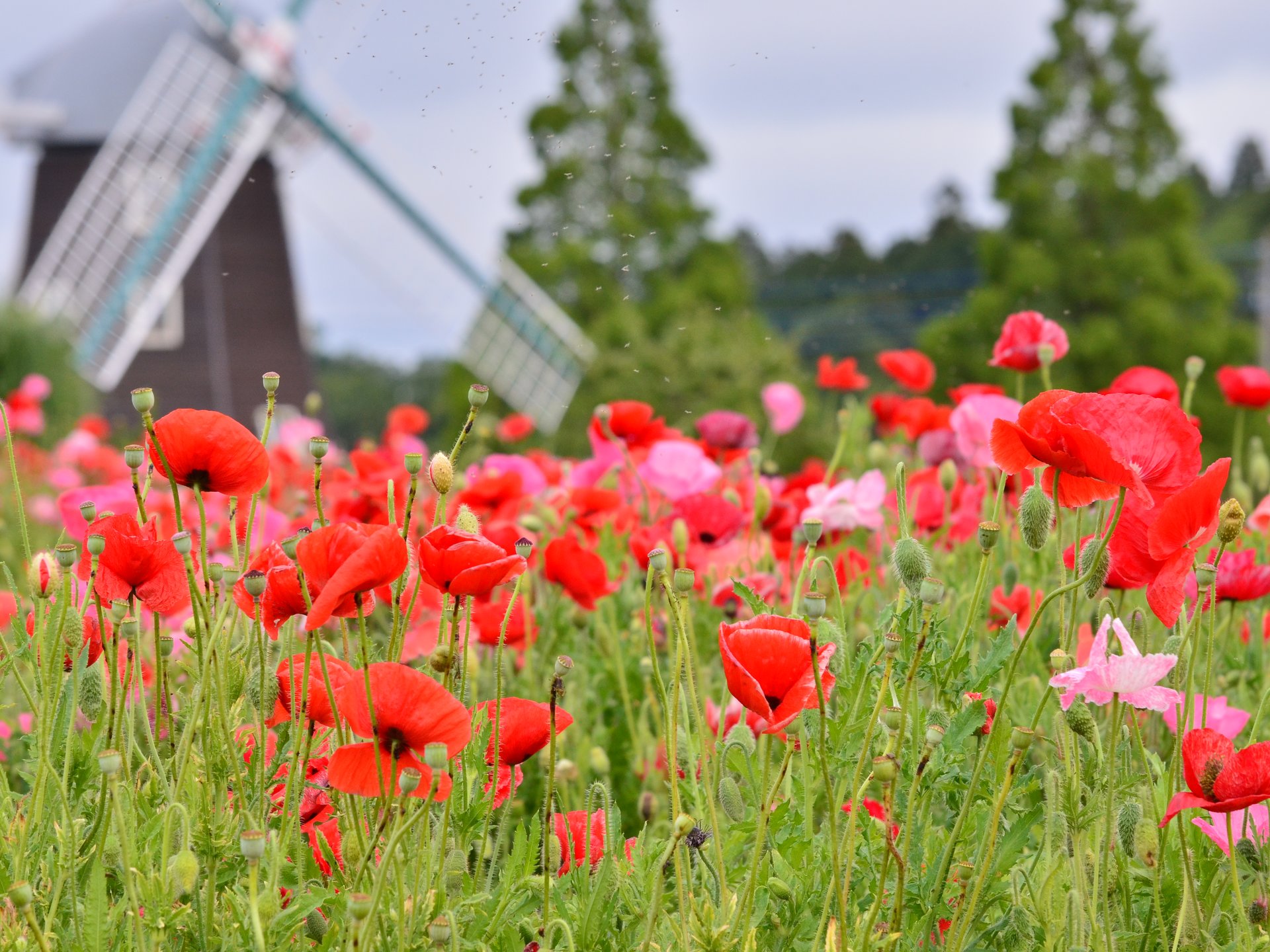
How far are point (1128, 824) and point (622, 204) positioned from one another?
1810 centimetres

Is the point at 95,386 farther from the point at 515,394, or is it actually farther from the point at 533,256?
the point at 533,256

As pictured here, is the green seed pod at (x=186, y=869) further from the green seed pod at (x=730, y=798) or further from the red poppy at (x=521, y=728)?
the green seed pod at (x=730, y=798)

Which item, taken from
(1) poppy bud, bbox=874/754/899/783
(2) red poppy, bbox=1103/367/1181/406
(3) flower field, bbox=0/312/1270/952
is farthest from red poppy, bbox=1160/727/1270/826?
(2) red poppy, bbox=1103/367/1181/406

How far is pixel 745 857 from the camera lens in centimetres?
146

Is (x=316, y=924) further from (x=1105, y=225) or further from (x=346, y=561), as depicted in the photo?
(x=1105, y=225)

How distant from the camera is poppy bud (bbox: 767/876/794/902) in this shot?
1.16 m

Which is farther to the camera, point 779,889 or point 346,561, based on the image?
point 779,889

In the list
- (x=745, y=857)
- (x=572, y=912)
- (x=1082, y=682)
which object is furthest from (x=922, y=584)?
(x=745, y=857)

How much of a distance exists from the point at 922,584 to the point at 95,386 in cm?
1494

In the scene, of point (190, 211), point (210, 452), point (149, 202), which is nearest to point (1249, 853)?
point (210, 452)

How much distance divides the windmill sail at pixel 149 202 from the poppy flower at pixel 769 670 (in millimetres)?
14879

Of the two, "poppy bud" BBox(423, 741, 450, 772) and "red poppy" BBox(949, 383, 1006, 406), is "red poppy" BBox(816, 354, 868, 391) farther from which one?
"poppy bud" BBox(423, 741, 450, 772)

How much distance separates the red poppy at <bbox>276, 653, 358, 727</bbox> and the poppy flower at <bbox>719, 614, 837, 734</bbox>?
0.31m

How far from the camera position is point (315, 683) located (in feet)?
3.77
